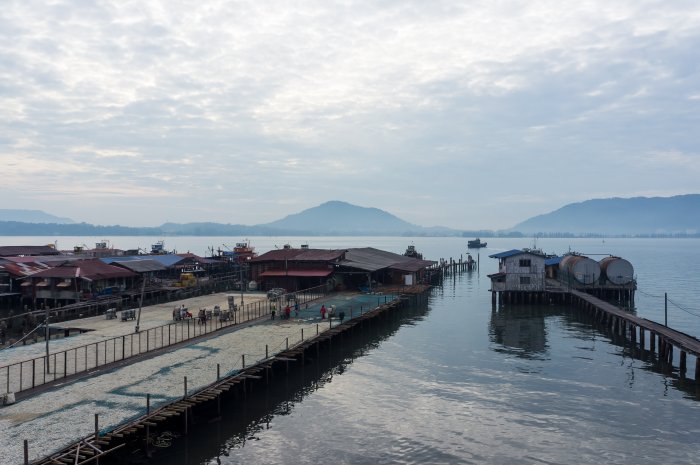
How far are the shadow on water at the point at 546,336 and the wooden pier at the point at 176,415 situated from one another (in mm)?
19940

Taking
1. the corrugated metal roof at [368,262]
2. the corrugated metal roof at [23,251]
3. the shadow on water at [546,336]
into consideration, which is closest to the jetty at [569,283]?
the shadow on water at [546,336]

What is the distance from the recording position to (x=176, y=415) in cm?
2533

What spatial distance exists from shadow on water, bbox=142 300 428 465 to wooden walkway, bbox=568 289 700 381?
2387cm

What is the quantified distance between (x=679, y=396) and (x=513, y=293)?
1624 inches

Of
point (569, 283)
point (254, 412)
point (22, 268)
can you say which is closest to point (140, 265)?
point (22, 268)

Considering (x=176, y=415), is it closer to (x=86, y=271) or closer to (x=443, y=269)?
(x=86, y=271)

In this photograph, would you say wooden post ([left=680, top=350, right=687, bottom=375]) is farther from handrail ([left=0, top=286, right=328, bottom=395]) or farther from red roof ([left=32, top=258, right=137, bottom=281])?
red roof ([left=32, top=258, right=137, bottom=281])

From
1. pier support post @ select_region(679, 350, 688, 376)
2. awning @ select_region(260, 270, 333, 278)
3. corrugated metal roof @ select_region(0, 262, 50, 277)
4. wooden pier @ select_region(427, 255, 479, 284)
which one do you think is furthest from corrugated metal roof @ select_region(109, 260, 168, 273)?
pier support post @ select_region(679, 350, 688, 376)

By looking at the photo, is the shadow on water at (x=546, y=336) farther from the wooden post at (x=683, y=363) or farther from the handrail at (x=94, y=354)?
the handrail at (x=94, y=354)

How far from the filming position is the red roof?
64375mm

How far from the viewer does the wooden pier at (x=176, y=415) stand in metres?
20.2

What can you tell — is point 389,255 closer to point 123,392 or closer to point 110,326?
point 110,326

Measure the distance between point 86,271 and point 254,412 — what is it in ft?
147

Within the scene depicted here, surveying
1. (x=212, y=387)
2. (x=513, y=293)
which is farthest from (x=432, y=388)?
(x=513, y=293)
